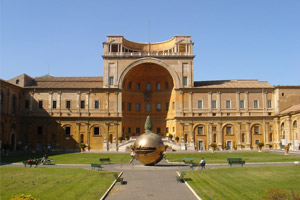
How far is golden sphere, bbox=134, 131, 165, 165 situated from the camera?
91.1ft

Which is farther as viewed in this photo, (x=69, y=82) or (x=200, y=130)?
(x=69, y=82)

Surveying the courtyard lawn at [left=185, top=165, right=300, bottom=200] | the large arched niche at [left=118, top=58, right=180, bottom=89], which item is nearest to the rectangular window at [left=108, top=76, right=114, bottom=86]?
the large arched niche at [left=118, top=58, right=180, bottom=89]

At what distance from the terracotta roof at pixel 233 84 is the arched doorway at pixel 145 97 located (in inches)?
236

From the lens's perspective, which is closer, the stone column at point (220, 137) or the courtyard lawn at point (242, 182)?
the courtyard lawn at point (242, 182)

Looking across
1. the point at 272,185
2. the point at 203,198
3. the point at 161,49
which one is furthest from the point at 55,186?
the point at 161,49

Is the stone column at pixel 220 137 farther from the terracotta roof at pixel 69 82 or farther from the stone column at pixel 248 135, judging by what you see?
the terracotta roof at pixel 69 82

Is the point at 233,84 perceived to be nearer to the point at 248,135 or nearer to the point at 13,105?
the point at 248,135

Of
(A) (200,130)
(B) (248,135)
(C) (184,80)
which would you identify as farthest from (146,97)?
(B) (248,135)

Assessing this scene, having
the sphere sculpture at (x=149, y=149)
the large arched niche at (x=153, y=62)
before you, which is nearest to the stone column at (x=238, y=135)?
the large arched niche at (x=153, y=62)

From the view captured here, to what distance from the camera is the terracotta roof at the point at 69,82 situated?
59.6 meters

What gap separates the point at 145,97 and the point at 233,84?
1752 cm

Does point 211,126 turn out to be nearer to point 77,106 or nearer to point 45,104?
point 77,106

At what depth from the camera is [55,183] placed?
20.3m

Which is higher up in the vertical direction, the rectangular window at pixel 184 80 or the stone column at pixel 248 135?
the rectangular window at pixel 184 80
